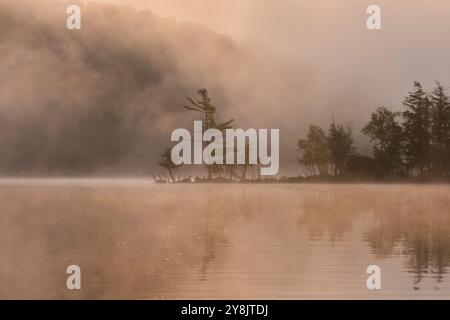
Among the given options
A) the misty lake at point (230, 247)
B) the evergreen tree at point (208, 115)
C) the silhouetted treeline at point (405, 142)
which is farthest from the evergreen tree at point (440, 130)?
the evergreen tree at point (208, 115)

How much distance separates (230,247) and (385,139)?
77.6ft

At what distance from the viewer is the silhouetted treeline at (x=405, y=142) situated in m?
42.4

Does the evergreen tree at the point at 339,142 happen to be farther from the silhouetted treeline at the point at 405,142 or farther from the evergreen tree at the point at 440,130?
the evergreen tree at the point at 440,130

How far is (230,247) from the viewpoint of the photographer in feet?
70.8

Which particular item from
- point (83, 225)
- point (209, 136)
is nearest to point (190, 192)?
point (209, 136)

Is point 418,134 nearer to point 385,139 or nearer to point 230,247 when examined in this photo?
point 385,139

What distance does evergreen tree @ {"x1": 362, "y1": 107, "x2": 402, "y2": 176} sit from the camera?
141 feet

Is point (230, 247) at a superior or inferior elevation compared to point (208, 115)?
inferior

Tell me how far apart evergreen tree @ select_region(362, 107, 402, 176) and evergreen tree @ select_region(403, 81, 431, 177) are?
55cm

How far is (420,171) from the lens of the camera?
4278cm

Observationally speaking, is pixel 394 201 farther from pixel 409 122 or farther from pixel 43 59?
pixel 43 59

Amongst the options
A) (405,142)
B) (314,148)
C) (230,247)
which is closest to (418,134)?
(405,142)

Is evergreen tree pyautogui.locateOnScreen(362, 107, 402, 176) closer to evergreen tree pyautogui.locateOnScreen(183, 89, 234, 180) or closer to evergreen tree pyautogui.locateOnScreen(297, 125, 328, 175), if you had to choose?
evergreen tree pyautogui.locateOnScreen(297, 125, 328, 175)

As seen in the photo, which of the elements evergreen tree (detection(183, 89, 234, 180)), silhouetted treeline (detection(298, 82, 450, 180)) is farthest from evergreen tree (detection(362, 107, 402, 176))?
evergreen tree (detection(183, 89, 234, 180))
